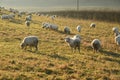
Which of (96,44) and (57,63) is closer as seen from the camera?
(57,63)

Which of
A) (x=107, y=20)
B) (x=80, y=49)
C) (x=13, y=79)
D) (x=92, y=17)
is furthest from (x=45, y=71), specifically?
(x=92, y=17)

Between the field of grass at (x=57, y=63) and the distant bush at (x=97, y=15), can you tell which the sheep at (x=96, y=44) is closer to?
the field of grass at (x=57, y=63)

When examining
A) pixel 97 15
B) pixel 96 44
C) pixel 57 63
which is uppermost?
pixel 97 15

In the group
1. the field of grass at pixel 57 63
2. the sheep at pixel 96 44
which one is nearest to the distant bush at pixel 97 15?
the field of grass at pixel 57 63

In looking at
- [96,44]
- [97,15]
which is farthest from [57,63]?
[97,15]

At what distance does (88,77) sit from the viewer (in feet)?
54.4

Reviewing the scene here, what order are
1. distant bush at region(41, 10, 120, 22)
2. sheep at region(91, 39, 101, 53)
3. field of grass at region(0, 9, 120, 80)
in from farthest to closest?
distant bush at region(41, 10, 120, 22)
sheep at region(91, 39, 101, 53)
field of grass at region(0, 9, 120, 80)

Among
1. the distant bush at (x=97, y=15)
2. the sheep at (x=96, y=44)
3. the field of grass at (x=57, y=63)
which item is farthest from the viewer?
the distant bush at (x=97, y=15)

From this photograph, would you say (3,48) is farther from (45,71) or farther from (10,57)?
(45,71)

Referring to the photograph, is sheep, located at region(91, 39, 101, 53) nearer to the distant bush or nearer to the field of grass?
the field of grass

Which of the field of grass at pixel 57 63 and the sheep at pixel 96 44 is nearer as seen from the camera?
the field of grass at pixel 57 63

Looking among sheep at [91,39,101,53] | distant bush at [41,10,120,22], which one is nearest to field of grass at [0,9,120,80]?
sheep at [91,39,101,53]

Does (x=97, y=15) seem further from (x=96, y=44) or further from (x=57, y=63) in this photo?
(x=57, y=63)

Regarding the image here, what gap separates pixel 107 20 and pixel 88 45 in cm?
3258
